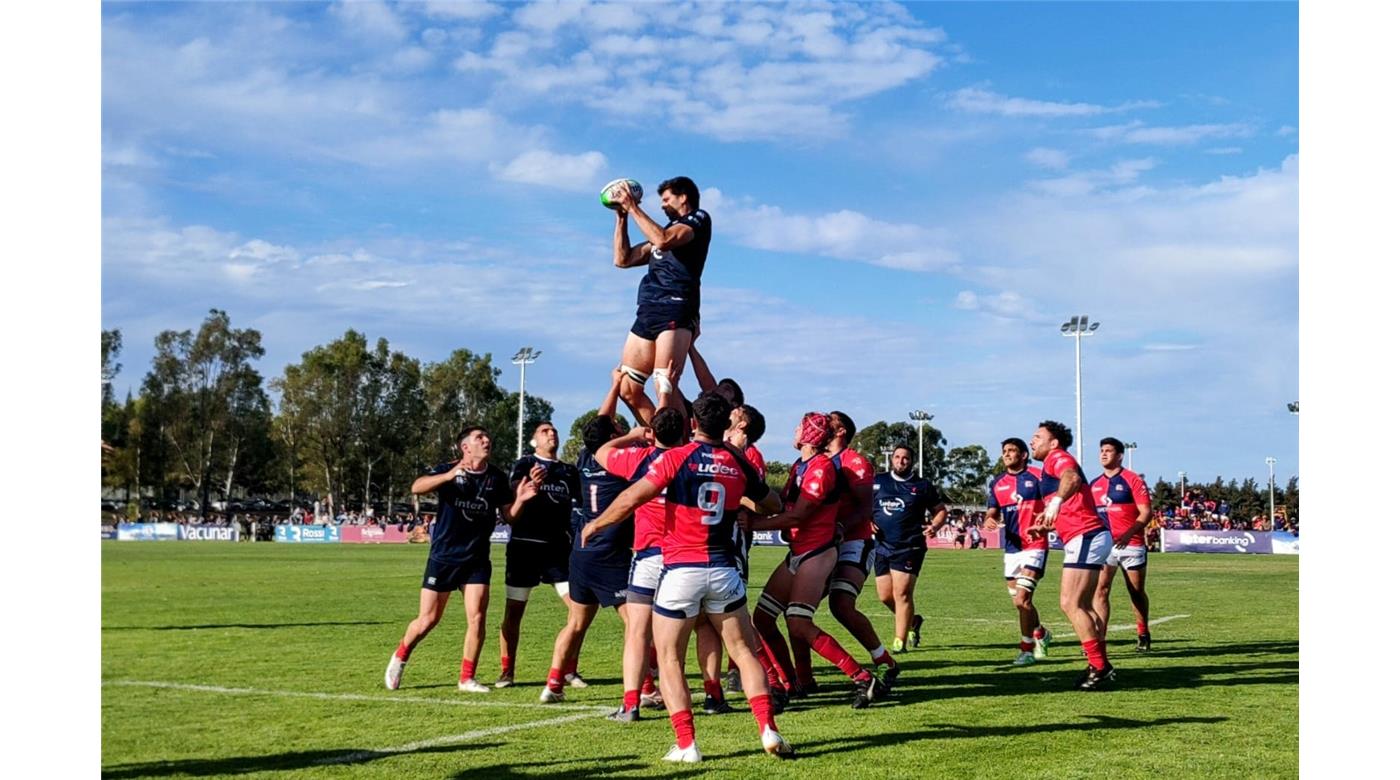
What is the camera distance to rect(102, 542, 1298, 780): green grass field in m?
7.48

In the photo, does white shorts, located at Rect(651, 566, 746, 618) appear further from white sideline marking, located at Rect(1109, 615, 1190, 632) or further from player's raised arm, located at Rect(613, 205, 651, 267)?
white sideline marking, located at Rect(1109, 615, 1190, 632)

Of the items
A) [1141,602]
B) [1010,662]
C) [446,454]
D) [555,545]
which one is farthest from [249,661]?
[446,454]

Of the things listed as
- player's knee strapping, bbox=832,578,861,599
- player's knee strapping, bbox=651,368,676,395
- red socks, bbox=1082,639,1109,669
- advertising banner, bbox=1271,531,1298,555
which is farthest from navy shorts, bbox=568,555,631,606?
advertising banner, bbox=1271,531,1298,555

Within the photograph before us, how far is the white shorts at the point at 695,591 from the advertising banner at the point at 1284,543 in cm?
4763

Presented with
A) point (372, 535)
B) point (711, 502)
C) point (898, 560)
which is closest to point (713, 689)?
point (711, 502)

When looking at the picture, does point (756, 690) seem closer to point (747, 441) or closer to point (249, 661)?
point (747, 441)

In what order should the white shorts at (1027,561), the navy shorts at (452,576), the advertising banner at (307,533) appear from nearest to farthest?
the navy shorts at (452,576) < the white shorts at (1027,561) < the advertising banner at (307,533)

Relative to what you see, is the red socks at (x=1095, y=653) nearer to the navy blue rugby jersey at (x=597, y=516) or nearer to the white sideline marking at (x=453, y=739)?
the navy blue rugby jersey at (x=597, y=516)

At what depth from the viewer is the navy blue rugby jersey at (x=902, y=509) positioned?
1475cm

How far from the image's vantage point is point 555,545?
11453 mm

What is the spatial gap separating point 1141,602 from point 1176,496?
67.7 metres

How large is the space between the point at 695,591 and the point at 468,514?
3714 mm

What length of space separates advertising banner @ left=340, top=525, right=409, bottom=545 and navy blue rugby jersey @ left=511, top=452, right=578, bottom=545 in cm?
5226

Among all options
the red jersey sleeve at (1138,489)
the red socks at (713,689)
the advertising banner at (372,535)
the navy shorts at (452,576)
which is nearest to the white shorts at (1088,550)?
the red jersey sleeve at (1138,489)
